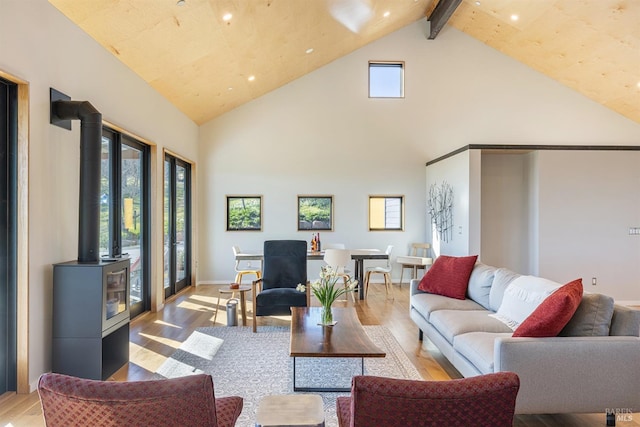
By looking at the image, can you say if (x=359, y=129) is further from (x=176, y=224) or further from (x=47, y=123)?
(x=47, y=123)

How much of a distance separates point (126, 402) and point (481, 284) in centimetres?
362

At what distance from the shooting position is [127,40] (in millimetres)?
4191

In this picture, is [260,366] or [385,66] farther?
[385,66]

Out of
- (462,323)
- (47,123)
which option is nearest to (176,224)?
(47,123)

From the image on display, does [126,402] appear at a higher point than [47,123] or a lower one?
lower

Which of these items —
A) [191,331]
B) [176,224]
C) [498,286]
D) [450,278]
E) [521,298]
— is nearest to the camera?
[521,298]

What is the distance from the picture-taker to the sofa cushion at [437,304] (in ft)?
12.8

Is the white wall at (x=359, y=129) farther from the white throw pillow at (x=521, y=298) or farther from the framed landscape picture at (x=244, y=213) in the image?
the white throw pillow at (x=521, y=298)

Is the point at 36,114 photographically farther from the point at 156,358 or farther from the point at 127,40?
the point at 156,358

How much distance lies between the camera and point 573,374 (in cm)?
237

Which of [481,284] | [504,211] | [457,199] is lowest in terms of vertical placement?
[481,284]

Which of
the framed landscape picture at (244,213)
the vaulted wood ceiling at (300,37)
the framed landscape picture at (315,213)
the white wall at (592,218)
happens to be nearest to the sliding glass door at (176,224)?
the framed landscape picture at (244,213)

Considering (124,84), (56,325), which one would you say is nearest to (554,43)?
(124,84)

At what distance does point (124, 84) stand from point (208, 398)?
4.36 metres
